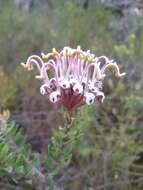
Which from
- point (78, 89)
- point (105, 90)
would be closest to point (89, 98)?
point (78, 89)

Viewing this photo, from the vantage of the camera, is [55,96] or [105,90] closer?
[55,96]

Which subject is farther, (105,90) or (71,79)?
(105,90)

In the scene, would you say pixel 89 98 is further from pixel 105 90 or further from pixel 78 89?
pixel 105 90

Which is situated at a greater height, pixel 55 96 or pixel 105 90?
pixel 105 90

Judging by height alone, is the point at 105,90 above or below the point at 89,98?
above

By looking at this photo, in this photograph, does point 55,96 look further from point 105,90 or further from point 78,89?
point 105,90

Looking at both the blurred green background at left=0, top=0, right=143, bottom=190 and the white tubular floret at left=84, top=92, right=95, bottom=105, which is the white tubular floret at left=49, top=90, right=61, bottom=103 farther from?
the blurred green background at left=0, top=0, right=143, bottom=190

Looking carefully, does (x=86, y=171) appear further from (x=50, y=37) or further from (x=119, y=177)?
(x=50, y=37)
